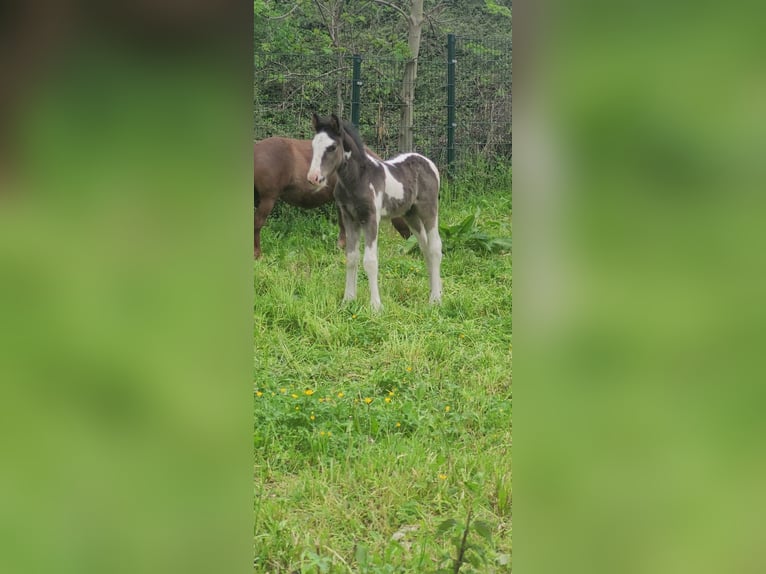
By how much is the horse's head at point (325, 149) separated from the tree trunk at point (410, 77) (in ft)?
12.6

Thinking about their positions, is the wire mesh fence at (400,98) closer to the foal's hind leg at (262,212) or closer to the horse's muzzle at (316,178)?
the foal's hind leg at (262,212)

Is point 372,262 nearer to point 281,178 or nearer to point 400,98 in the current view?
point 281,178

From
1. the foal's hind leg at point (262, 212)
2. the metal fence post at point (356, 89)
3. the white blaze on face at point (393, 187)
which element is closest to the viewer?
the white blaze on face at point (393, 187)

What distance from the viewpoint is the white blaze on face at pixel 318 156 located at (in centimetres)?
650

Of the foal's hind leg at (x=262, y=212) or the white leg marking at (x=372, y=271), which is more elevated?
the foal's hind leg at (x=262, y=212)

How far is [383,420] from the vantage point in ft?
12.8

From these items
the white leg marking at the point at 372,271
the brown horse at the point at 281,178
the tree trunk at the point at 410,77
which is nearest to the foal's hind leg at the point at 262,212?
the brown horse at the point at 281,178

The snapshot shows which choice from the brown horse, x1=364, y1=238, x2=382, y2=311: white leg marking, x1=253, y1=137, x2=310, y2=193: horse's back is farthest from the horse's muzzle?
x1=253, y1=137, x2=310, y2=193: horse's back

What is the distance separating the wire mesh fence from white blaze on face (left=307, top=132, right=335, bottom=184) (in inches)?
120
